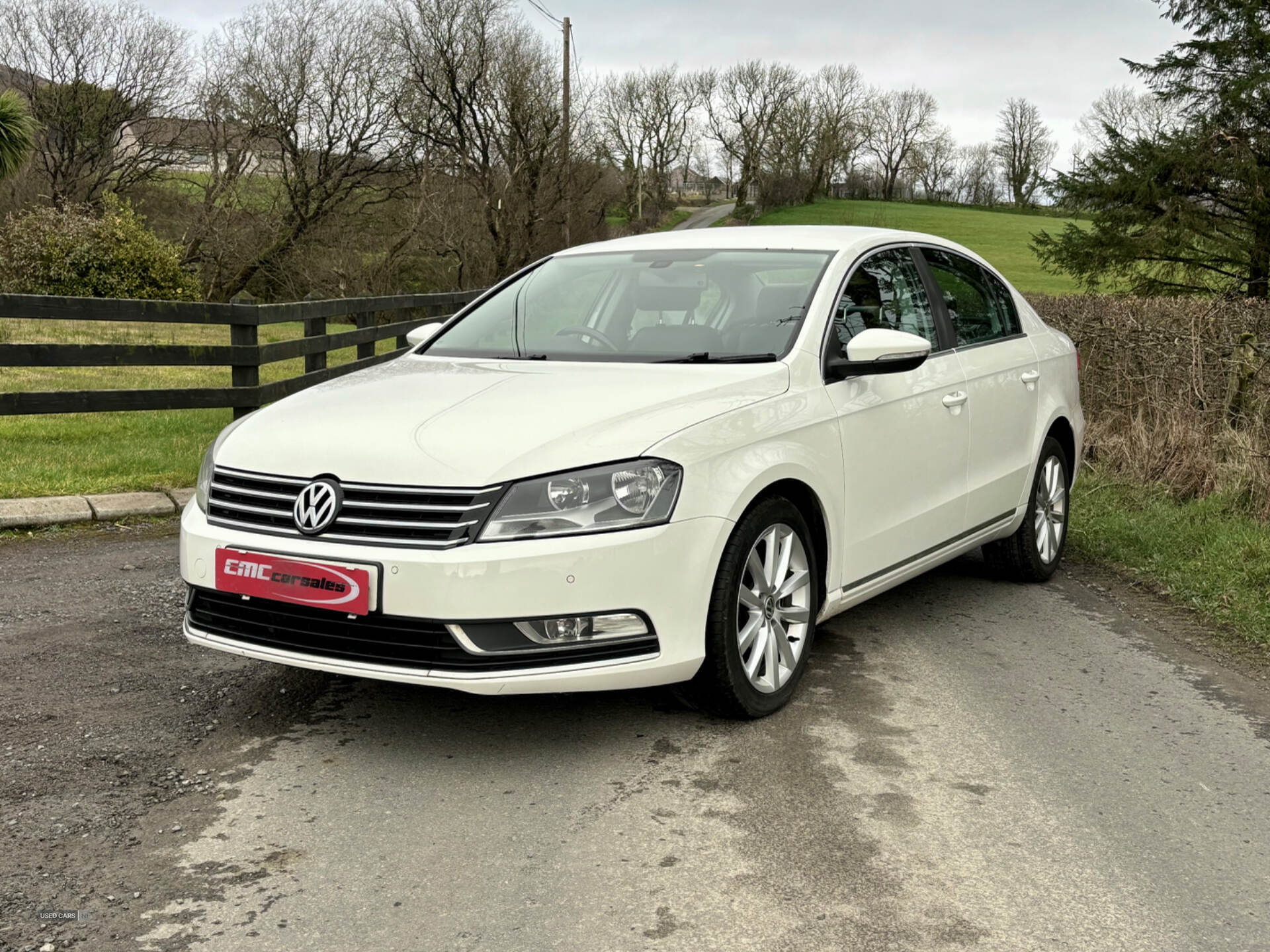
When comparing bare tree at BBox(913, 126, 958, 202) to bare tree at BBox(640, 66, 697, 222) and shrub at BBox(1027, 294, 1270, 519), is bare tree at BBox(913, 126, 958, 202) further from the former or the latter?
shrub at BBox(1027, 294, 1270, 519)

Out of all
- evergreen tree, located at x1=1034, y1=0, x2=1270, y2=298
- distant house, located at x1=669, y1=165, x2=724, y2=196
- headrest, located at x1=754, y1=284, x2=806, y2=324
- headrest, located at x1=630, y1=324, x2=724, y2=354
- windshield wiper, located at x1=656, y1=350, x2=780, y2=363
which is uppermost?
distant house, located at x1=669, y1=165, x2=724, y2=196

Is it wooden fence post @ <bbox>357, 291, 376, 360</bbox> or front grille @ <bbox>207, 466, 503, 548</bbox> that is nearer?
front grille @ <bbox>207, 466, 503, 548</bbox>

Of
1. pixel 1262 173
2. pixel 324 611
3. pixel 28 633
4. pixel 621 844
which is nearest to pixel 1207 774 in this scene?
pixel 621 844

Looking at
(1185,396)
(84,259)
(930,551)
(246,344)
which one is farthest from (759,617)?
(84,259)

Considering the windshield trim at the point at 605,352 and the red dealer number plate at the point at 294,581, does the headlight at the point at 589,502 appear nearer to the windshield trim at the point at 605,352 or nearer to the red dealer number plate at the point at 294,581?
the red dealer number plate at the point at 294,581

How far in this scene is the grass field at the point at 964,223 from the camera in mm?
54281

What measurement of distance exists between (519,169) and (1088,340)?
26.3m

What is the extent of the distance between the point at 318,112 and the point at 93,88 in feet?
23.3

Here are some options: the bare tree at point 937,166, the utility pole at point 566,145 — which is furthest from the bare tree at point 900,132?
the utility pole at point 566,145

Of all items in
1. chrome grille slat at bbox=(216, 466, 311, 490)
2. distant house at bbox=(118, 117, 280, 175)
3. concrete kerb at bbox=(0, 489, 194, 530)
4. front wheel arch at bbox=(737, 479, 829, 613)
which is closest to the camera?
chrome grille slat at bbox=(216, 466, 311, 490)

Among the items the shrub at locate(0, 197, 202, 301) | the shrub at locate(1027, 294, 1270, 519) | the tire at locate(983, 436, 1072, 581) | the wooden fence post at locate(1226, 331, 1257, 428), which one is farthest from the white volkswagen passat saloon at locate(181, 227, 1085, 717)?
the shrub at locate(0, 197, 202, 301)

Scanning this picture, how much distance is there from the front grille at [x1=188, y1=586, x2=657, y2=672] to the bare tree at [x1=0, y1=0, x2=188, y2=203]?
35305mm

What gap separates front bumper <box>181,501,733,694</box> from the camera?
3.58m

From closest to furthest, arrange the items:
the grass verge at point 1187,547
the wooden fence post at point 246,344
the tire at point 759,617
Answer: the tire at point 759,617, the grass verge at point 1187,547, the wooden fence post at point 246,344
